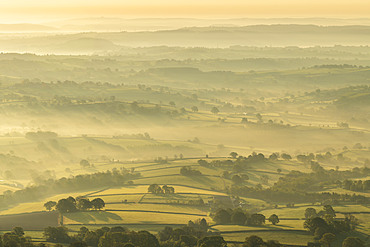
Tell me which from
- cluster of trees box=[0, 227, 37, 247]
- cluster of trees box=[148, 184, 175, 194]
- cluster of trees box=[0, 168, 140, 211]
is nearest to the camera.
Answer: cluster of trees box=[0, 227, 37, 247]

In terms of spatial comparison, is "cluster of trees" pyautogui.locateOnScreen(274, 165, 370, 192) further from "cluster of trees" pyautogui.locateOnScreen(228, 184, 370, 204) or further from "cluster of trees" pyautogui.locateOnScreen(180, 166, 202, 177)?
"cluster of trees" pyautogui.locateOnScreen(180, 166, 202, 177)

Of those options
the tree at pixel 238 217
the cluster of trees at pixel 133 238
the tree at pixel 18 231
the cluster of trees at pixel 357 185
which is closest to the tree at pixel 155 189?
the tree at pixel 238 217

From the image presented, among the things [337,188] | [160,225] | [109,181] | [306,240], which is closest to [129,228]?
[160,225]

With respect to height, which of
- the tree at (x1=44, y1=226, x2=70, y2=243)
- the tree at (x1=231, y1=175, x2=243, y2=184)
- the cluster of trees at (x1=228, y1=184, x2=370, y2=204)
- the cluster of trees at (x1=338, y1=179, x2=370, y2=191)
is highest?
the tree at (x1=231, y1=175, x2=243, y2=184)

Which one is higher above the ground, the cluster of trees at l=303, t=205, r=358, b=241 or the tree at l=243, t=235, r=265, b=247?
the cluster of trees at l=303, t=205, r=358, b=241

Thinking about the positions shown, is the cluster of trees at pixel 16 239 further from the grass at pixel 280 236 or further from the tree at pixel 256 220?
the tree at pixel 256 220

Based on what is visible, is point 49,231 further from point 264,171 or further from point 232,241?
point 264,171

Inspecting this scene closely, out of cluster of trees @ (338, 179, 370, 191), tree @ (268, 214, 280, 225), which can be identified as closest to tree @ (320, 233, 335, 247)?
tree @ (268, 214, 280, 225)

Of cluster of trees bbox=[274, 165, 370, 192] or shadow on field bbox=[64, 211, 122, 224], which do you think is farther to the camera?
cluster of trees bbox=[274, 165, 370, 192]
